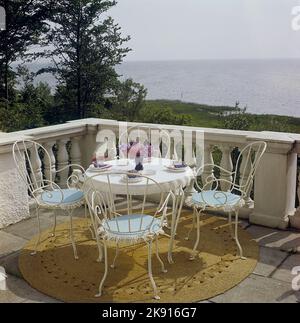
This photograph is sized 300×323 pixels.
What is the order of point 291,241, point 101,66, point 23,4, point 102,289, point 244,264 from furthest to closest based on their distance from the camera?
point 101,66
point 23,4
point 291,241
point 244,264
point 102,289

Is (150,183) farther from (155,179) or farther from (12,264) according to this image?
(12,264)

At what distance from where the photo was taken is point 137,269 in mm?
3363

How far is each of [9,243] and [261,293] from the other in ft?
7.76

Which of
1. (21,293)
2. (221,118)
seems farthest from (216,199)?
(221,118)

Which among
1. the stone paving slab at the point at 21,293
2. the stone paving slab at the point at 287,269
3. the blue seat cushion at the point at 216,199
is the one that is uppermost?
the blue seat cushion at the point at 216,199

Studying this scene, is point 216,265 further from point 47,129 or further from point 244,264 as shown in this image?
point 47,129

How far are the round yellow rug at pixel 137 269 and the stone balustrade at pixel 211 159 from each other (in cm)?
42

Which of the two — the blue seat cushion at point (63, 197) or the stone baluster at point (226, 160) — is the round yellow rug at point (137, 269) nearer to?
the blue seat cushion at point (63, 197)

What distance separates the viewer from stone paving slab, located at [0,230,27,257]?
12.4 ft

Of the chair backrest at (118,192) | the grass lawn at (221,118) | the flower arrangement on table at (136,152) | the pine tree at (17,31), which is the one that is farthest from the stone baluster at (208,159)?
the pine tree at (17,31)

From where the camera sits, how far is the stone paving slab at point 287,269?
124 inches

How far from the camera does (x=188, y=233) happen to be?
13.3 ft

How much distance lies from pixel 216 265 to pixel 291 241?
898mm
